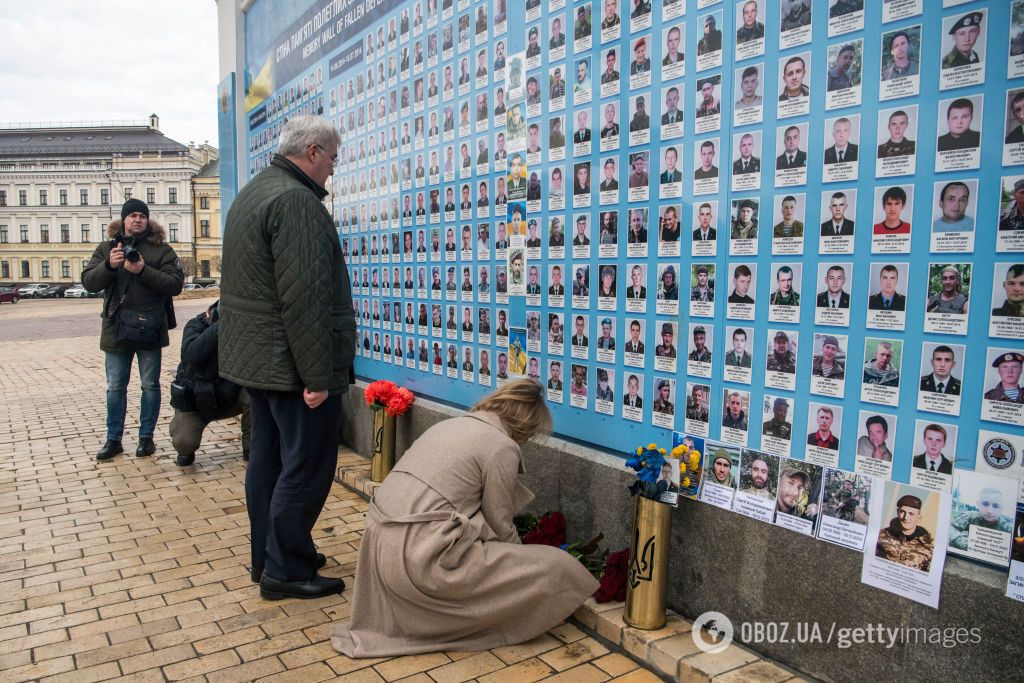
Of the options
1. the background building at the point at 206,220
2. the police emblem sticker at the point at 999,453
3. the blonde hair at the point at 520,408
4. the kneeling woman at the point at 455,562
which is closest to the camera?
the police emblem sticker at the point at 999,453

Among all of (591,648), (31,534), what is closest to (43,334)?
(31,534)

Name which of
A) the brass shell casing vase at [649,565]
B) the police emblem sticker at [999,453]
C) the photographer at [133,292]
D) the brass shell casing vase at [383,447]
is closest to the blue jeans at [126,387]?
the photographer at [133,292]

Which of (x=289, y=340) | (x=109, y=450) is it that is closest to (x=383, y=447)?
(x=289, y=340)

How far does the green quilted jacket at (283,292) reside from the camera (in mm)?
3369

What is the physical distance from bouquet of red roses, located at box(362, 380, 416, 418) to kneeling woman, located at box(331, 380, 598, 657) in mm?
2072

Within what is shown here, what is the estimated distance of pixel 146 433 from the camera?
662cm

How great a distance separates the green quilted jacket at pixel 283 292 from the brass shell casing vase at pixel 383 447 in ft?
5.90

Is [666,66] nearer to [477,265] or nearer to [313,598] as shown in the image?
[477,265]

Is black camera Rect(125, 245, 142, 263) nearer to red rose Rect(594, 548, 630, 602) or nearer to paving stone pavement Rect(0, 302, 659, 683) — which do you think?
paving stone pavement Rect(0, 302, 659, 683)

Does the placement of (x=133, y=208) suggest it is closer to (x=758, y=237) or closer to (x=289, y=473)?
(x=289, y=473)

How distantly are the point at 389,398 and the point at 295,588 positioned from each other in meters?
1.87

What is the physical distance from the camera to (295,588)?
3.66m

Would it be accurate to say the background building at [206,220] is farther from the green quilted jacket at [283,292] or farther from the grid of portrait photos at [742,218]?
the green quilted jacket at [283,292]

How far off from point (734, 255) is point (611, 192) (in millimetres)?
775
